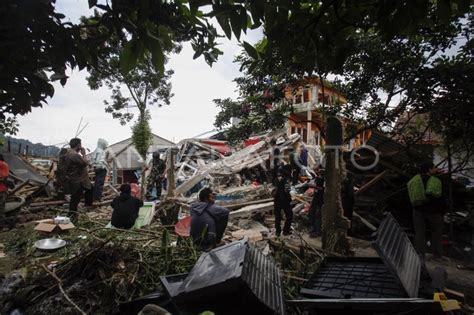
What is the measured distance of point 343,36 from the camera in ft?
6.40

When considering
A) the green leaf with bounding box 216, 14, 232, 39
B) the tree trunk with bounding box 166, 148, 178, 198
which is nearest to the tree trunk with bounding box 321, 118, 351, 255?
the green leaf with bounding box 216, 14, 232, 39

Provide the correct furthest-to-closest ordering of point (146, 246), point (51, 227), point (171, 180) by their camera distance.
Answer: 1. point (171, 180)
2. point (51, 227)
3. point (146, 246)

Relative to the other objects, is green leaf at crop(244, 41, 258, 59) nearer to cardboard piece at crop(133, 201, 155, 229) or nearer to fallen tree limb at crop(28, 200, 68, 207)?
cardboard piece at crop(133, 201, 155, 229)

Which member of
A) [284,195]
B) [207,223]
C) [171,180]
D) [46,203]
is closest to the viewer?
[207,223]

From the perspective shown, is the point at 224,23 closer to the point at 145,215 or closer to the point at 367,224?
the point at 145,215

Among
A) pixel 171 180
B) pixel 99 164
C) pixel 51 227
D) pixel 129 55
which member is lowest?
pixel 51 227

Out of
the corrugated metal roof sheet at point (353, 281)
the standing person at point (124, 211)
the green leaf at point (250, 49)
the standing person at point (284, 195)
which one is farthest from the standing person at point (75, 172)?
the green leaf at point (250, 49)

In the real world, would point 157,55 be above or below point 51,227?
above

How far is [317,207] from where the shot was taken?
28.1ft

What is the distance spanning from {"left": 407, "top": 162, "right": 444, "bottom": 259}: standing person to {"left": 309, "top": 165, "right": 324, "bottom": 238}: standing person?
223cm

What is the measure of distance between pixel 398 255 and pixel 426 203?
4.20 meters

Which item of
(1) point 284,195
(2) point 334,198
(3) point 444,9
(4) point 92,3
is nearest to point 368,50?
(2) point 334,198

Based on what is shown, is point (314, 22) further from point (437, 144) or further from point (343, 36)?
point (437, 144)

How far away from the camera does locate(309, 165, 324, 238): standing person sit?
8156mm
